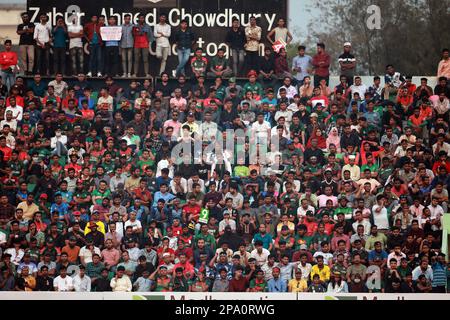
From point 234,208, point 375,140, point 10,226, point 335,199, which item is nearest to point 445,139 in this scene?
point 375,140


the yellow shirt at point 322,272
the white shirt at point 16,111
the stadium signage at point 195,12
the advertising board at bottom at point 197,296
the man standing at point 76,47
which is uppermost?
the stadium signage at point 195,12

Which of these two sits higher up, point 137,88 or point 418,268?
point 137,88

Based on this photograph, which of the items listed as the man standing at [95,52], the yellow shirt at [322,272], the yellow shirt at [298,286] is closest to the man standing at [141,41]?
the man standing at [95,52]

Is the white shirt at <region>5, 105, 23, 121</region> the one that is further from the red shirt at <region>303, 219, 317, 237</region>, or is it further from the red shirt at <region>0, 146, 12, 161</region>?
the red shirt at <region>303, 219, 317, 237</region>

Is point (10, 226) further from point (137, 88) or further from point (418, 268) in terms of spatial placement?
point (418, 268)

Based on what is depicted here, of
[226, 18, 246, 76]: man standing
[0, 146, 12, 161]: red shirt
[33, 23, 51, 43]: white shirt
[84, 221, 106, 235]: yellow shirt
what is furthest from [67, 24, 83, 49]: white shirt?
[84, 221, 106, 235]: yellow shirt

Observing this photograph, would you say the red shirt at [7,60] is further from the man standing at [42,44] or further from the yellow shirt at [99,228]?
the yellow shirt at [99,228]
